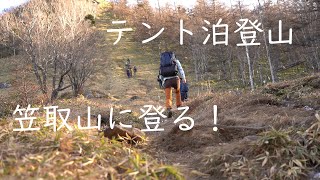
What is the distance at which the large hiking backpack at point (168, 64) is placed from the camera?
8574mm

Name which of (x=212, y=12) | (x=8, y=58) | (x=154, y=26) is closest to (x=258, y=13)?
(x=212, y=12)

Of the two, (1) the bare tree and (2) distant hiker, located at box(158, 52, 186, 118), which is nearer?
(2) distant hiker, located at box(158, 52, 186, 118)

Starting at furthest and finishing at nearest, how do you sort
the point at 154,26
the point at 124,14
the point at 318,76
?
the point at 124,14 → the point at 154,26 → the point at 318,76

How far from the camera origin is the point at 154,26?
48.3 m

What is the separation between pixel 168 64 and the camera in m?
8.60

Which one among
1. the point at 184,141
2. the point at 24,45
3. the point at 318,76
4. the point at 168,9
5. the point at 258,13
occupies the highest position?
the point at 168,9

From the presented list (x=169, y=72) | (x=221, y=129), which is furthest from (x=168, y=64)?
(x=221, y=129)

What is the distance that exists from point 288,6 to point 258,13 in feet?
31.1

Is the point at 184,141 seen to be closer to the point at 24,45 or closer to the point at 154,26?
the point at 24,45

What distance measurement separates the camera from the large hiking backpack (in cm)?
857

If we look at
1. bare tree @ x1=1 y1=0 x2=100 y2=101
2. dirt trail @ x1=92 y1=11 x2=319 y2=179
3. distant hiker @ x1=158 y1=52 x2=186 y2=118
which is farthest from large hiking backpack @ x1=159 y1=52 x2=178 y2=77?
bare tree @ x1=1 y1=0 x2=100 y2=101

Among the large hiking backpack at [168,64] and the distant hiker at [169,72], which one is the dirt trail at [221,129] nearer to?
the distant hiker at [169,72]

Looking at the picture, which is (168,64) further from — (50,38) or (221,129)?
(50,38)

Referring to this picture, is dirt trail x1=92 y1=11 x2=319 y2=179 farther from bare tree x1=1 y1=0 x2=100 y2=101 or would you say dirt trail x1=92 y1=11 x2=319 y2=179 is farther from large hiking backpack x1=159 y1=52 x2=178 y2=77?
bare tree x1=1 y1=0 x2=100 y2=101
